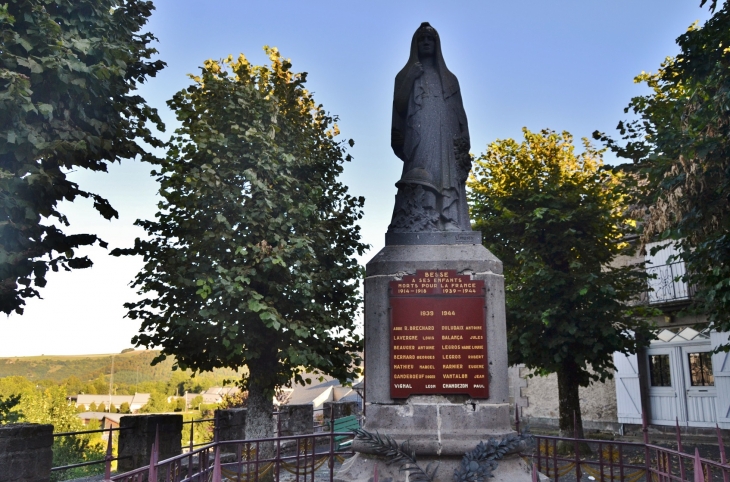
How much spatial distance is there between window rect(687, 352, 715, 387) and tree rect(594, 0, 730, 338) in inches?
308

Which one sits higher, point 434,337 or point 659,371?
point 434,337

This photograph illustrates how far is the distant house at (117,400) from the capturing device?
5133 cm

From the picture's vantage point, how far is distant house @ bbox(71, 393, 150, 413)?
51325mm

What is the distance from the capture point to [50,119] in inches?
289

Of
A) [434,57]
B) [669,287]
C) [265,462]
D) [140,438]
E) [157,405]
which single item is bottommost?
[157,405]

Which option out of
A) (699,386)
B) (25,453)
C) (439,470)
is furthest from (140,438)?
(699,386)

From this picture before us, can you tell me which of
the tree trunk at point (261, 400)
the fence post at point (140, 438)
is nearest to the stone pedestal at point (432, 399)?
the fence post at point (140, 438)

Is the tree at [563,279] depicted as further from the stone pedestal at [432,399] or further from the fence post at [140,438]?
the fence post at [140,438]

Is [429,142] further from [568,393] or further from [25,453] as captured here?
[568,393]

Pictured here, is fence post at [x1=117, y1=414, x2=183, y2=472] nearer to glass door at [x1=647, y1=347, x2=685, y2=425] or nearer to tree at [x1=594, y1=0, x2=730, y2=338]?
tree at [x1=594, y1=0, x2=730, y2=338]

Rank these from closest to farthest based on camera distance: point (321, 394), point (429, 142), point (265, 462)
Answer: point (429, 142) → point (265, 462) → point (321, 394)

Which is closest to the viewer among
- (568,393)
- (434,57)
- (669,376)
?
(434,57)

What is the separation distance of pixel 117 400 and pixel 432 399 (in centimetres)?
6091

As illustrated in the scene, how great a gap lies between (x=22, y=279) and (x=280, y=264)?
4514 millimetres
